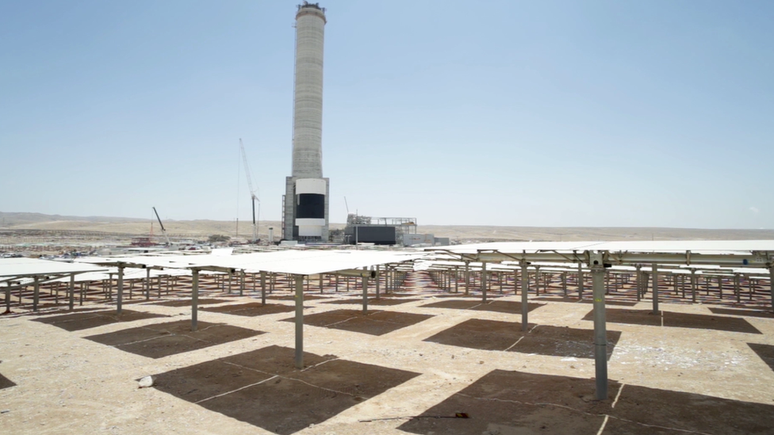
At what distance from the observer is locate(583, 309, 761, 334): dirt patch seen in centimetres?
1939

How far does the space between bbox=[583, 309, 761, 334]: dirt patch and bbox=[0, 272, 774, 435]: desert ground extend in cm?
10

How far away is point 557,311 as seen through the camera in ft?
81.2

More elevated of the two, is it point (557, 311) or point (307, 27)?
point (307, 27)

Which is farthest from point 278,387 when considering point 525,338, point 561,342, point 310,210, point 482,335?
point 310,210

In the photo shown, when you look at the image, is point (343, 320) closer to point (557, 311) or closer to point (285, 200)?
point (557, 311)

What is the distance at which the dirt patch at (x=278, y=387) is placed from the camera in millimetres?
10320

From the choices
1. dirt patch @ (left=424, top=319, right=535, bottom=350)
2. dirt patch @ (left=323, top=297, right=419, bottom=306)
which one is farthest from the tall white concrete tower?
dirt patch @ (left=424, top=319, right=535, bottom=350)

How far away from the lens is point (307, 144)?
114 m

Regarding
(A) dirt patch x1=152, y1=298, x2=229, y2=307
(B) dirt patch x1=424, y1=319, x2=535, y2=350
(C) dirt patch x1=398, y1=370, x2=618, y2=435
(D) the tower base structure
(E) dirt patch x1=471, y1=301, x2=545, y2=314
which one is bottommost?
(A) dirt patch x1=152, y1=298, x2=229, y2=307

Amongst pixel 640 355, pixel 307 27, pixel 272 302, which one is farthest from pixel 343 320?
pixel 307 27

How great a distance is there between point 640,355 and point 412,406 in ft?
29.9

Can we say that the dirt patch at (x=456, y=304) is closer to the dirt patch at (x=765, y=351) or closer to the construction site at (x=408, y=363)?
the construction site at (x=408, y=363)

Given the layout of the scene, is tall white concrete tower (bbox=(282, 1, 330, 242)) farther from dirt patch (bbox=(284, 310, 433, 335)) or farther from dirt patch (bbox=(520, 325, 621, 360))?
dirt patch (bbox=(520, 325, 621, 360))

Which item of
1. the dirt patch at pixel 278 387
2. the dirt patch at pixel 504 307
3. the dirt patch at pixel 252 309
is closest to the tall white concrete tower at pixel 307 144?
the dirt patch at pixel 252 309
